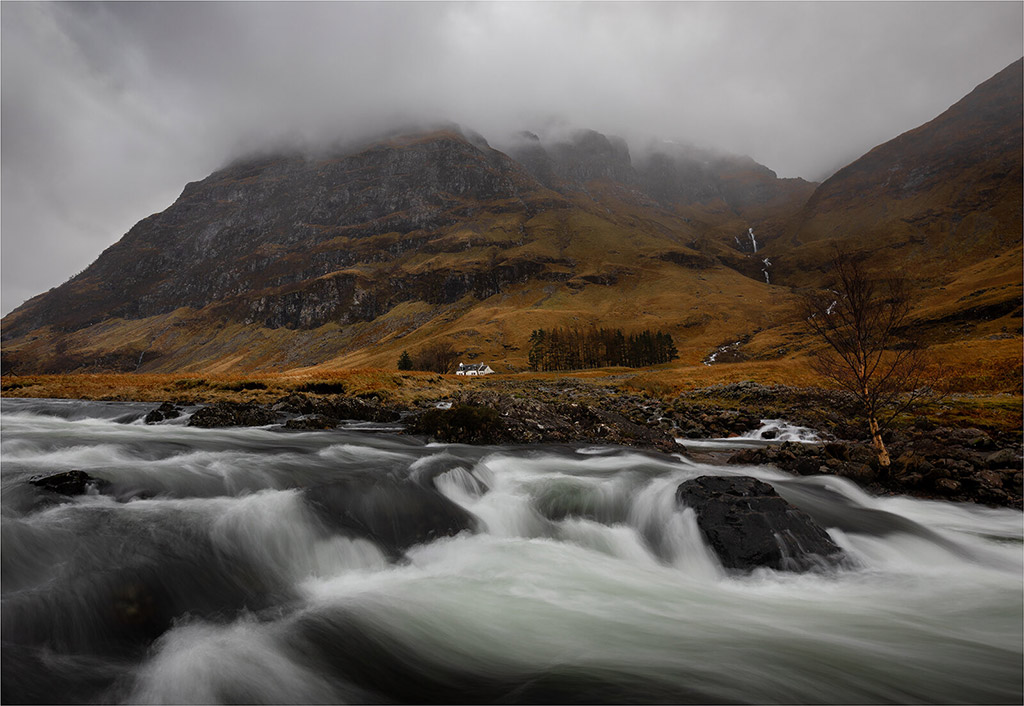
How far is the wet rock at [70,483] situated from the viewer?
671cm

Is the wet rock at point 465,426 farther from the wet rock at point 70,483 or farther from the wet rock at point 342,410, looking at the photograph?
the wet rock at point 70,483

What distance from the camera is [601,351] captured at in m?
120

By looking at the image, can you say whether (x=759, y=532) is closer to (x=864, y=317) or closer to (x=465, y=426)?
(x=864, y=317)

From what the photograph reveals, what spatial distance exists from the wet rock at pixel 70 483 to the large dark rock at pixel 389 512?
10.7ft

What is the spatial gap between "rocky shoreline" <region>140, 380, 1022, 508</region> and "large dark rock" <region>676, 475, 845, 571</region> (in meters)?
6.31

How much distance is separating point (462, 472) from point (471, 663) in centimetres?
637

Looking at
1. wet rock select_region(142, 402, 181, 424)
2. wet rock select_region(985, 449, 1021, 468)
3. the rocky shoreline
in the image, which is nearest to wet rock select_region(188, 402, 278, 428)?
the rocky shoreline

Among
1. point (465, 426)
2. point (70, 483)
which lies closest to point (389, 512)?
point (70, 483)

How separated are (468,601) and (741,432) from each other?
868 inches

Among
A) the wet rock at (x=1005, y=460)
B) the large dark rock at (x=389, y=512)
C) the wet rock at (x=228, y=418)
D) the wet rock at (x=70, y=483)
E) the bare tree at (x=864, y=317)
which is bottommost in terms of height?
the wet rock at (x=1005, y=460)

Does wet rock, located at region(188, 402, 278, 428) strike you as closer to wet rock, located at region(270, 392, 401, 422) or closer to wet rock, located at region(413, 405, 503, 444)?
wet rock, located at region(270, 392, 401, 422)

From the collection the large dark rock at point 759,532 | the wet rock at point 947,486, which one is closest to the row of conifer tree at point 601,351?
the wet rock at point 947,486

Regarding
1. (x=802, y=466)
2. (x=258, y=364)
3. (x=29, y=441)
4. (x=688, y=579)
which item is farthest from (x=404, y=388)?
(x=258, y=364)

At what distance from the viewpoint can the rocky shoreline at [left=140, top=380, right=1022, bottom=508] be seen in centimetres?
1215
